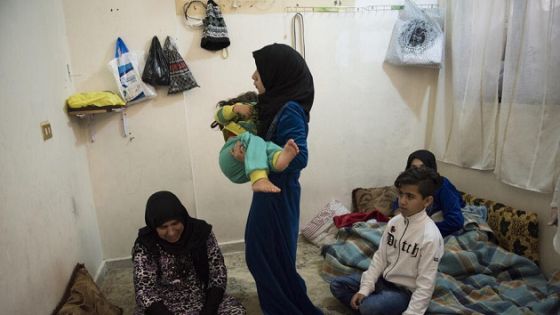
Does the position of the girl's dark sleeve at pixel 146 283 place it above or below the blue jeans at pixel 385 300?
above

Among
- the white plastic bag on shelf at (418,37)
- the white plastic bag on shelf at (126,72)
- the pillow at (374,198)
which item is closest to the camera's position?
the white plastic bag on shelf at (126,72)

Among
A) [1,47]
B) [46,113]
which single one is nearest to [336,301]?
[46,113]

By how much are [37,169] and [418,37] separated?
2446 mm

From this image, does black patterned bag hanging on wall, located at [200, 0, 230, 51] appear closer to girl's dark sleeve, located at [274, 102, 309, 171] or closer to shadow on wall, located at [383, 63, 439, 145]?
girl's dark sleeve, located at [274, 102, 309, 171]

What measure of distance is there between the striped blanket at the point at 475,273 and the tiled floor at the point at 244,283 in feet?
0.41

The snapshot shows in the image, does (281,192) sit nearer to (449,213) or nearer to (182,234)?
(182,234)

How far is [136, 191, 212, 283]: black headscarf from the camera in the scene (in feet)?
5.11

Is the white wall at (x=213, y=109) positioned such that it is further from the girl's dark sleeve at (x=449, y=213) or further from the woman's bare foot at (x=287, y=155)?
the woman's bare foot at (x=287, y=155)

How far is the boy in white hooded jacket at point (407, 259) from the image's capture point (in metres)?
1.51

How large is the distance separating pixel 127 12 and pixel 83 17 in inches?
10.4

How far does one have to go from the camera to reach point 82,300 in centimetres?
165

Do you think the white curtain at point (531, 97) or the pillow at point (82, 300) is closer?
the pillow at point (82, 300)

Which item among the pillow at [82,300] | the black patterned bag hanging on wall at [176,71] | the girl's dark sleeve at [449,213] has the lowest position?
the pillow at [82,300]

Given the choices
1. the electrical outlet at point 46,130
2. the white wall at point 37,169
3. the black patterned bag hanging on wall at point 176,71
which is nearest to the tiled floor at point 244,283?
the white wall at point 37,169
